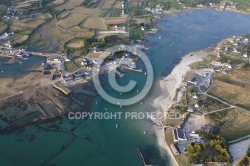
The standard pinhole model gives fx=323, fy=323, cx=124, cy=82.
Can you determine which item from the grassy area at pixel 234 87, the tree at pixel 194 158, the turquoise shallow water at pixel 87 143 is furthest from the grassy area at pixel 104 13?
the tree at pixel 194 158

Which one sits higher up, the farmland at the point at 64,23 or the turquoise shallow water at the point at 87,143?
the farmland at the point at 64,23

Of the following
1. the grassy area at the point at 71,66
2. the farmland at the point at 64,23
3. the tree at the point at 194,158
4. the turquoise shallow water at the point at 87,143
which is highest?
the farmland at the point at 64,23

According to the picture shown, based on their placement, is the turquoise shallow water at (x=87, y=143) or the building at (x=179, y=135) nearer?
the turquoise shallow water at (x=87, y=143)

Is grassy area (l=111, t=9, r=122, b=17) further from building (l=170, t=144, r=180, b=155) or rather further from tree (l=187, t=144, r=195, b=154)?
tree (l=187, t=144, r=195, b=154)

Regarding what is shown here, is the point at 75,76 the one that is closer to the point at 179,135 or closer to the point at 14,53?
the point at 14,53

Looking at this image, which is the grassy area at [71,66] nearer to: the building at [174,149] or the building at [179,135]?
the building at [179,135]

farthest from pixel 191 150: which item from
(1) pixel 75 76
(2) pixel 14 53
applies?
(2) pixel 14 53

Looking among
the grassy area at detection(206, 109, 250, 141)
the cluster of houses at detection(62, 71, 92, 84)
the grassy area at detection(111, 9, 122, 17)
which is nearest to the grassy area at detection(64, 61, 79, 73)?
the cluster of houses at detection(62, 71, 92, 84)
